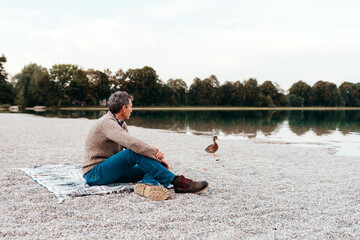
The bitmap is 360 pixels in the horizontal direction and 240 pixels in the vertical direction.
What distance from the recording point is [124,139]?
439 centimetres

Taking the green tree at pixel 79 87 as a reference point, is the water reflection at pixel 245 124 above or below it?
below

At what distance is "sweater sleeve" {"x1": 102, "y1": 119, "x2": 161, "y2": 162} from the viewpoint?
4363 mm

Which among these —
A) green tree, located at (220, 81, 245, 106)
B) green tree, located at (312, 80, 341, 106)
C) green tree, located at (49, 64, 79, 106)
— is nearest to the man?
green tree, located at (49, 64, 79, 106)

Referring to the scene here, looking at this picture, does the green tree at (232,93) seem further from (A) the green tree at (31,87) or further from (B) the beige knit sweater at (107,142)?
(B) the beige knit sweater at (107,142)

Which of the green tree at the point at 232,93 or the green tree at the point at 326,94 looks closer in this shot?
the green tree at the point at 232,93

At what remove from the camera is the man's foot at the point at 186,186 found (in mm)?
4830

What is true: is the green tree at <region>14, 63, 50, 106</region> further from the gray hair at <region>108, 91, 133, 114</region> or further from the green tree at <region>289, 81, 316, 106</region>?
the green tree at <region>289, 81, 316, 106</region>

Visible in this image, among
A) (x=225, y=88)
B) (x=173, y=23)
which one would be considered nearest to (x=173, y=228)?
(x=173, y=23)

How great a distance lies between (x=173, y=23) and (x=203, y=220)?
46.7 meters

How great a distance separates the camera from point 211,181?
237 inches

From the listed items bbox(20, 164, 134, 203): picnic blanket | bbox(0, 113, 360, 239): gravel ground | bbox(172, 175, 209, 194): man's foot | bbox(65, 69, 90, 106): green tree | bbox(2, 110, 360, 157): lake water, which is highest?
bbox(65, 69, 90, 106): green tree

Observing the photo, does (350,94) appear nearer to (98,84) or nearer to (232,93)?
(232,93)

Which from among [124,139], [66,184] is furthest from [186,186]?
[66,184]

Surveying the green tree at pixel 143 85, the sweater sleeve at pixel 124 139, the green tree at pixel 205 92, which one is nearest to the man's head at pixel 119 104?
the sweater sleeve at pixel 124 139
